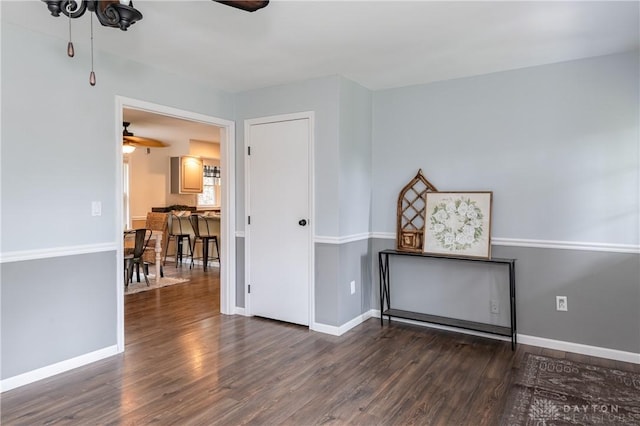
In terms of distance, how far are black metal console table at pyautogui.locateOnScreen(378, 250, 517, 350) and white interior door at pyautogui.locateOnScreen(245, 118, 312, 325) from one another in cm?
77

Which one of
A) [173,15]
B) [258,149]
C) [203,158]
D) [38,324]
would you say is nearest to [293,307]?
[258,149]

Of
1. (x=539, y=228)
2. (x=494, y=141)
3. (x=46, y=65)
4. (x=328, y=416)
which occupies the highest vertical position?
(x=46, y=65)

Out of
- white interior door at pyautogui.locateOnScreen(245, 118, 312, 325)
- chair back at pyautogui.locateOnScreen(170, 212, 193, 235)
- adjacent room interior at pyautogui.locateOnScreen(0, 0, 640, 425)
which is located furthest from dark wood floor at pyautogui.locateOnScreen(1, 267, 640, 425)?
chair back at pyautogui.locateOnScreen(170, 212, 193, 235)

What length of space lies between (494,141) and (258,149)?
221cm

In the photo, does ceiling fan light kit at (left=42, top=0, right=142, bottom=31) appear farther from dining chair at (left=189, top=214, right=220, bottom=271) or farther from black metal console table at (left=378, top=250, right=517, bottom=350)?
dining chair at (left=189, top=214, right=220, bottom=271)

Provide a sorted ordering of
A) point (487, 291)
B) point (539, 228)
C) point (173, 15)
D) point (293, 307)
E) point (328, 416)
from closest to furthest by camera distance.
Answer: point (328, 416) < point (173, 15) < point (539, 228) < point (487, 291) < point (293, 307)

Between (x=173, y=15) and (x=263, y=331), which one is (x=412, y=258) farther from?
(x=173, y=15)

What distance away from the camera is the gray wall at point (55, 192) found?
8.64 ft

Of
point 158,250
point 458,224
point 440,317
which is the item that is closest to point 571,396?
point 440,317

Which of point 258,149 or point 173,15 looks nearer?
point 173,15

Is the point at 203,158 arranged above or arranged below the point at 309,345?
above

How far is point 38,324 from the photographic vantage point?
2768mm

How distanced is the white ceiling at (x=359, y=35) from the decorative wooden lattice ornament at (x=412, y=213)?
1.01 m

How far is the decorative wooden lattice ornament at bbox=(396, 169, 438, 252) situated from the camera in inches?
156
